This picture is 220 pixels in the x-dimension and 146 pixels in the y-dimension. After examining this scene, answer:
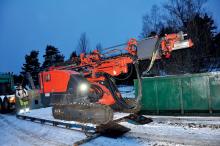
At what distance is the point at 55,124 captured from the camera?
10.5m

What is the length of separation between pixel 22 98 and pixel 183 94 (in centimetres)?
927

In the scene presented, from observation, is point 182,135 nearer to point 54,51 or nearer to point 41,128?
point 41,128

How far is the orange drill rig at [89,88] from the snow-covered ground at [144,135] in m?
0.87

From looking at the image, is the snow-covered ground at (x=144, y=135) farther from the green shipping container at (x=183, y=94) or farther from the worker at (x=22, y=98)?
the worker at (x=22, y=98)

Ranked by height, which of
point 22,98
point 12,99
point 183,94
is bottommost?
point 12,99

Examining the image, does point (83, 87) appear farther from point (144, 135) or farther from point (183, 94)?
point (183, 94)

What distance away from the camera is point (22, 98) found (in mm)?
14641

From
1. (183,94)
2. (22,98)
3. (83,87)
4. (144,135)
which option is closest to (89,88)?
(83,87)

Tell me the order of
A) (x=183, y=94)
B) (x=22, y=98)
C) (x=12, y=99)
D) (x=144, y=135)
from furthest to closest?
(x=12, y=99) → (x=22, y=98) → (x=183, y=94) → (x=144, y=135)

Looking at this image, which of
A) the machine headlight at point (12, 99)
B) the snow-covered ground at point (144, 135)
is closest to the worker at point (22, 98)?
the machine headlight at point (12, 99)

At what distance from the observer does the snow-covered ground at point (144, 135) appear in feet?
24.2

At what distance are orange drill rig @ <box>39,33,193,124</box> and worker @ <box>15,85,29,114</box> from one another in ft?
12.2

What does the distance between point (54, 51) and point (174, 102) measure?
132 feet

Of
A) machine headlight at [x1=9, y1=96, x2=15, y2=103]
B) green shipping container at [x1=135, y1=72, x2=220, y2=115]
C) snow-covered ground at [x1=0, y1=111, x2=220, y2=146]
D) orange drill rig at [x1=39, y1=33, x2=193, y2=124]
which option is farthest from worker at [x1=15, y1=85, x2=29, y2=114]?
green shipping container at [x1=135, y1=72, x2=220, y2=115]
